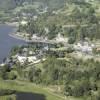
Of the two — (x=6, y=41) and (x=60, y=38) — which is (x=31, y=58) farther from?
(x=60, y=38)

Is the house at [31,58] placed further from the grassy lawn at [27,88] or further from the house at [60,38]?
the house at [60,38]

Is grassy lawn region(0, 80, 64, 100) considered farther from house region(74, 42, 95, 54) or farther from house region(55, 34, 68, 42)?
house region(55, 34, 68, 42)

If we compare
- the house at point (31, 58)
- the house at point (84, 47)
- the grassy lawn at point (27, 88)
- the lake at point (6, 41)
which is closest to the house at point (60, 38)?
the house at point (84, 47)

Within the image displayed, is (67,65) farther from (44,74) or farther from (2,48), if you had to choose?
(2,48)

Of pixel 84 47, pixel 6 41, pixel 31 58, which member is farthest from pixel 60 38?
pixel 31 58

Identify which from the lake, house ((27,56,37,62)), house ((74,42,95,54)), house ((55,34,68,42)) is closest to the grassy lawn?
house ((27,56,37,62))

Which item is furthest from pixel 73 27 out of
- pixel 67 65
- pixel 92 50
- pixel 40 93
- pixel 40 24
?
pixel 40 93

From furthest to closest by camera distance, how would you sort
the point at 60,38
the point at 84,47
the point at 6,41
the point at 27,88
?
1. the point at 60,38
2. the point at 6,41
3. the point at 84,47
4. the point at 27,88
